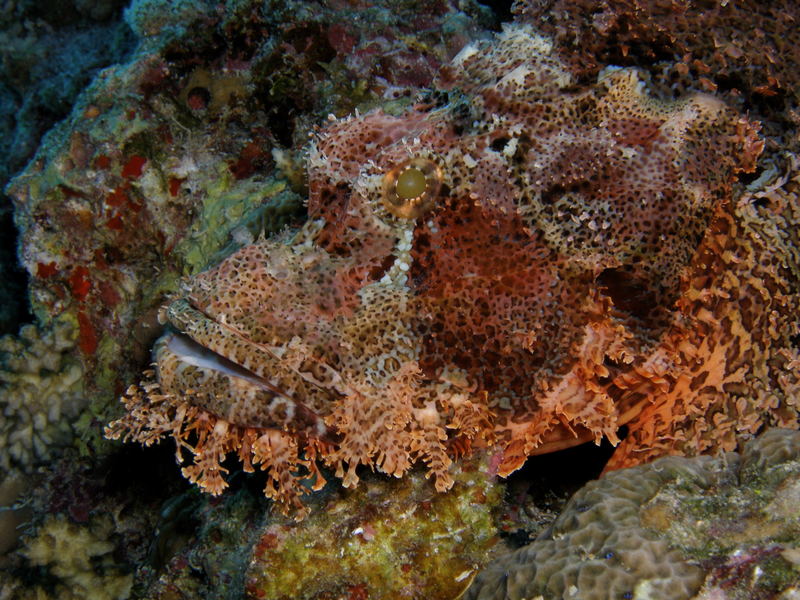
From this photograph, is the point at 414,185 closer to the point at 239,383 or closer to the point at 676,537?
the point at 239,383

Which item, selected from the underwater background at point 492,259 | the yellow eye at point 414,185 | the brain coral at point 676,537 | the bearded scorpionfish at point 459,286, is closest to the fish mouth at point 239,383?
the bearded scorpionfish at point 459,286

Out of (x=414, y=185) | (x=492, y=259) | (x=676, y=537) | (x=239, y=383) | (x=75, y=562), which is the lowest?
(x=75, y=562)

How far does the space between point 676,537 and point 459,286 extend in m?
1.38

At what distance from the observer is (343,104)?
4.75 metres

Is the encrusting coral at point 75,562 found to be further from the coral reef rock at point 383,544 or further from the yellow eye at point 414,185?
the yellow eye at point 414,185

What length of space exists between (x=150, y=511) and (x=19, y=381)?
1.83m

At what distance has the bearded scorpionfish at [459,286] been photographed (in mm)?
2613

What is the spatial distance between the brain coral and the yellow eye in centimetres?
161

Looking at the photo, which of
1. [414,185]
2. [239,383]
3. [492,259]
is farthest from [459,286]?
[239,383]

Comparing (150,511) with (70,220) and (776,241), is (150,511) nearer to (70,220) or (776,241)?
(70,220)

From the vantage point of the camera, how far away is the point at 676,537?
2381 mm

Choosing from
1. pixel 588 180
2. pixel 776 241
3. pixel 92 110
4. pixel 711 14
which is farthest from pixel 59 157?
pixel 776 241

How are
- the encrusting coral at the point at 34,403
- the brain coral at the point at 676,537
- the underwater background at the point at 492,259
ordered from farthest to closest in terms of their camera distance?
1. the encrusting coral at the point at 34,403
2. the underwater background at the point at 492,259
3. the brain coral at the point at 676,537

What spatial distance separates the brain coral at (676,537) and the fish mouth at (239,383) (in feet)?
3.65
